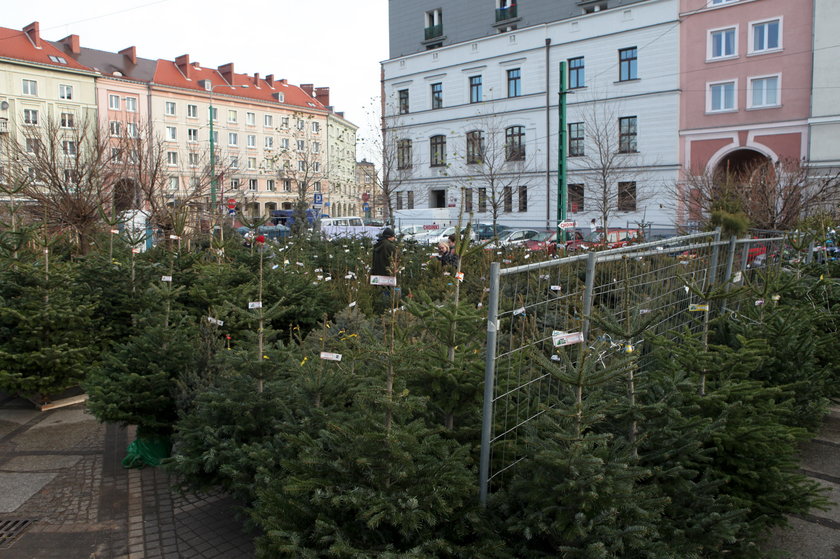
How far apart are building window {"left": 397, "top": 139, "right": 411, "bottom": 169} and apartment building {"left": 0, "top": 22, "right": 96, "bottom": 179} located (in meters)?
27.1

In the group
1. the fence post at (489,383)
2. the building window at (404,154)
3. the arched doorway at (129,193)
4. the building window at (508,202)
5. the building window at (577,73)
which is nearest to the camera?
the fence post at (489,383)

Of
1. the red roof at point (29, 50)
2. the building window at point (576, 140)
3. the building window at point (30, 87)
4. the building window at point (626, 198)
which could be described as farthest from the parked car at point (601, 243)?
the red roof at point (29, 50)

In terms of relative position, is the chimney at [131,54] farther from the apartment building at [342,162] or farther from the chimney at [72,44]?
the apartment building at [342,162]

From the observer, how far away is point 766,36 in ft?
108

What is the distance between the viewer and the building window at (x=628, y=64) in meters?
36.7

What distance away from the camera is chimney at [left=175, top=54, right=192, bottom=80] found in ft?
227

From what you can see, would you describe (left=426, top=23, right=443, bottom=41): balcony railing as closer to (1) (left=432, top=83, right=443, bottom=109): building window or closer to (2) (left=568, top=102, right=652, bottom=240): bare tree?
(1) (left=432, top=83, right=443, bottom=109): building window

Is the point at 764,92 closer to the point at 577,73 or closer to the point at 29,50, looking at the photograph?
the point at 577,73

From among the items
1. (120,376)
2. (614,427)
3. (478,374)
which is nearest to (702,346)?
(614,427)

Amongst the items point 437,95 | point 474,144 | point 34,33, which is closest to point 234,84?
point 34,33

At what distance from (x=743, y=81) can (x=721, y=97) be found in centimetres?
124

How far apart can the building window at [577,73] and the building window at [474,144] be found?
6.52 meters

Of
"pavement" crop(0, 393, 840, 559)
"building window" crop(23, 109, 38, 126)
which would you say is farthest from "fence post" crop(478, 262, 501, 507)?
"building window" crop(23, 109, 38, 126)

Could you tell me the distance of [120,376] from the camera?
19.3 ft
